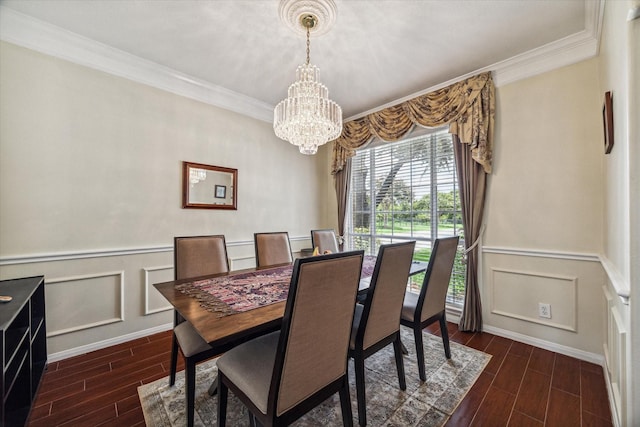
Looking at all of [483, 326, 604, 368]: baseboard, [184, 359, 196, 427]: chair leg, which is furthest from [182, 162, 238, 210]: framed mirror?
[483, 326, 604, 368]: baseboard

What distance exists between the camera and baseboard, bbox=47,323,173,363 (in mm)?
2139

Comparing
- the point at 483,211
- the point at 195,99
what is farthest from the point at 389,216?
the point at 195,99

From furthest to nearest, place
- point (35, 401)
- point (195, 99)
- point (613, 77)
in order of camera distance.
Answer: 1. point (195, 99)
2. point (35, 401)
3. point (613, 77)

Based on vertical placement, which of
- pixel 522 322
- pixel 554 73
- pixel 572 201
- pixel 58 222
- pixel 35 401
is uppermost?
pixel 554 73

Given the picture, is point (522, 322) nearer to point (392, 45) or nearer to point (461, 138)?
point (461, 138)

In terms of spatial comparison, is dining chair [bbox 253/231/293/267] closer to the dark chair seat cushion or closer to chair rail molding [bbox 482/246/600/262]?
the dark chair seat cushion

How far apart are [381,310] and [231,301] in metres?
0.88

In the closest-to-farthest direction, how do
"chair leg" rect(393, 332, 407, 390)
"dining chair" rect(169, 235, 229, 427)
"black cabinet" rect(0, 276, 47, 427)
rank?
"black cabinet" rect(0, 276, 47, 427), "dining chair" rect(169, 235, 229, 427), "chair leg" rect(393, 332, 407, 390)

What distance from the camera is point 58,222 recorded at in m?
2.17

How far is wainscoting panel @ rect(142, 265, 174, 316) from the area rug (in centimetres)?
95

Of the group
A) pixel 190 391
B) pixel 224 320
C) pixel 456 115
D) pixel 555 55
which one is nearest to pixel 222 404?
pixel 190 391

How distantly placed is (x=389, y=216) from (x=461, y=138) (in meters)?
1.30

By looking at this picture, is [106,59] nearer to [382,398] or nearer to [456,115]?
[456,115]

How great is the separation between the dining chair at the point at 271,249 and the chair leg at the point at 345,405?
142 centimetres
